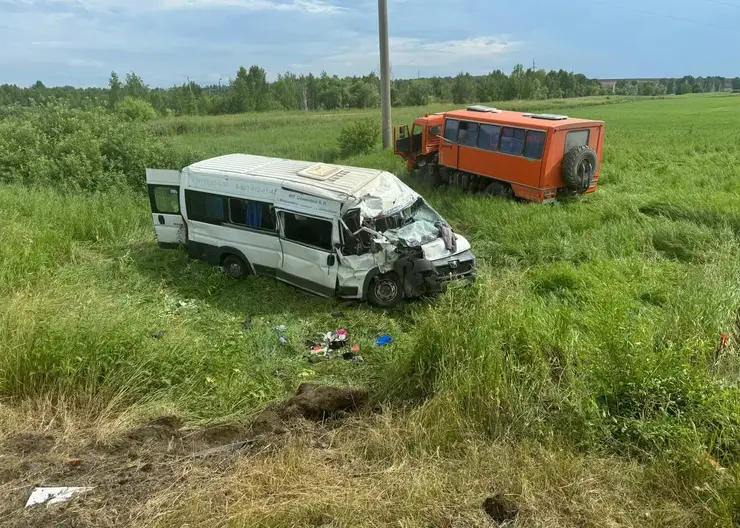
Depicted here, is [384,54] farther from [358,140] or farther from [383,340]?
[383,340]

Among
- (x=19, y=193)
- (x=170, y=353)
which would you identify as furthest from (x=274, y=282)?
(x=19, y=193)

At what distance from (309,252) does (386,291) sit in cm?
142

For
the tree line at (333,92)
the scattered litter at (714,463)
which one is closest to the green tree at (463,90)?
the tree line at (333,92)

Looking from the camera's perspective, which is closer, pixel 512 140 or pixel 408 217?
pixel 408 217

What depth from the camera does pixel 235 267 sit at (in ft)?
30.8

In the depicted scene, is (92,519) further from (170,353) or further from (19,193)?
(19,193)

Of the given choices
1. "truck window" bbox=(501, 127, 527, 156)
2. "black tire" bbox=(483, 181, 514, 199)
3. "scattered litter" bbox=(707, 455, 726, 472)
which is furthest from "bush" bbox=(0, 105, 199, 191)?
"scattered litter" bbox=(707, 455, 726, 472)

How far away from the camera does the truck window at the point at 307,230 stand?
8180 mm

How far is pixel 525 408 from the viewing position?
4.36 m

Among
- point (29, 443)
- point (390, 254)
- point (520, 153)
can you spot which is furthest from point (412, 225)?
point (520, 153)

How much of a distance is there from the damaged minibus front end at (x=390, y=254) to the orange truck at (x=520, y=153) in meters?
5.77

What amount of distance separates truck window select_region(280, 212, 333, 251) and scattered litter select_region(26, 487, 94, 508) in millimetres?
5163

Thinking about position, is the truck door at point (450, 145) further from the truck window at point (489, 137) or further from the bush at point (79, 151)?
the bush at point (79, 151)

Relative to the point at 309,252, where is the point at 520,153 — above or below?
above
